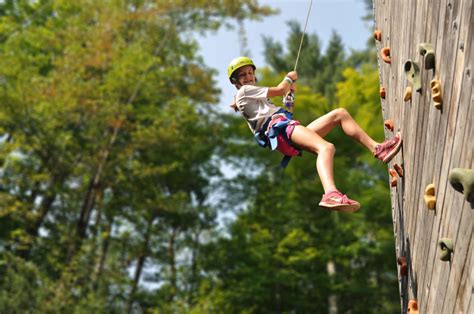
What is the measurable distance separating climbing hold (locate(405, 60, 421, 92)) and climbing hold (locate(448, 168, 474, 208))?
1.16 meters

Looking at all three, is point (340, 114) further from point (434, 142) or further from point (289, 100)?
point (434, 142)

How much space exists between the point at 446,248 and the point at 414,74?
3.58ft

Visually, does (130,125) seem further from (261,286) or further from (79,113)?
(261,286)

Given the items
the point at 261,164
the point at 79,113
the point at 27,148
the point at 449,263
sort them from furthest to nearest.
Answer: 1. the point at 261,164
2. the point at 79,113
3. the point at 27,148
4. the point at 449,263

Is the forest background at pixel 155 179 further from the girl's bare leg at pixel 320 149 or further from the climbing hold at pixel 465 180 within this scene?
the climbing hold at pixel 465 180

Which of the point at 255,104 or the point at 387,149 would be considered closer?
the point at 387,149

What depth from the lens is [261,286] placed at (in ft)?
66.0

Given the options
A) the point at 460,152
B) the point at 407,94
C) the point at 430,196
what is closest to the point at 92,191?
the point at 407,94

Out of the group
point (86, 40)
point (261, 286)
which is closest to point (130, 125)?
point (86, 40)

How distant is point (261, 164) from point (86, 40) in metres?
6.91

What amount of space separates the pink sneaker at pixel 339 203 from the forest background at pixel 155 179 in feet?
42.0

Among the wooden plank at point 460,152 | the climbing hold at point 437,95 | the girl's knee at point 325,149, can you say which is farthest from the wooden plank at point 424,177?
the girl's knee at point 325,149

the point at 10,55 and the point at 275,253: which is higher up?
the point at 10,55

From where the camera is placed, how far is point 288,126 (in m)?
4.92
